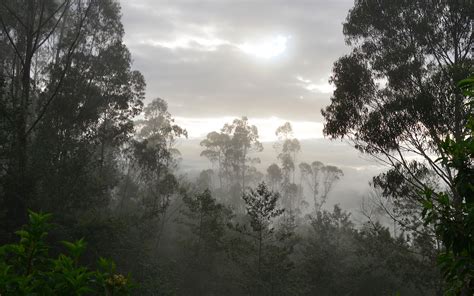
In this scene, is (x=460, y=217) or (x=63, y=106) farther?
(x=63, y=106)

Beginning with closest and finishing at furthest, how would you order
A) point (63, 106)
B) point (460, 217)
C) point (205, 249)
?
point (460, 217)
point (63, 106)
point (205, 249)

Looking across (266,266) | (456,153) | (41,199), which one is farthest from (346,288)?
(456,153)

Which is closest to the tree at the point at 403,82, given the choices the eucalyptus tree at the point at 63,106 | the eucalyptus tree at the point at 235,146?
the eucalyptus tree at the point at 63,106

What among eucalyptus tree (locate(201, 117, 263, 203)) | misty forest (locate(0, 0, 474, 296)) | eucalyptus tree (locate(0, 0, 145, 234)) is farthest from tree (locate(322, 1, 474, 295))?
eucalyptus tree (locate(201, 117, 263, 203))

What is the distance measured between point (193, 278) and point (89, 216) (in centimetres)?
955

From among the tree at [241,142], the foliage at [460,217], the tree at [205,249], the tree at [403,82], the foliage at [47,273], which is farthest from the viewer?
the tree at [241,142]

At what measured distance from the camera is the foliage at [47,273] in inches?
84.3

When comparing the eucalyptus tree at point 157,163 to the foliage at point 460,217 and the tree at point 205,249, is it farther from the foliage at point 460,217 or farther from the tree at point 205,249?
the foliage at point 460,217

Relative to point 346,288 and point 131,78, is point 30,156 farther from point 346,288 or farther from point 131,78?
point 346,288

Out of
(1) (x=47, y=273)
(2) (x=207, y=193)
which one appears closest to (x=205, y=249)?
(2) (x=207, y=193)

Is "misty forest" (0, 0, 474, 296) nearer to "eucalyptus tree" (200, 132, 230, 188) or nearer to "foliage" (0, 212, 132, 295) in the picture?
"foliage" (0, 212, 132, 295)

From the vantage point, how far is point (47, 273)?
2.24 metres

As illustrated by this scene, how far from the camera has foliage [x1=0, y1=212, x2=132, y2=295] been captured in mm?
2141

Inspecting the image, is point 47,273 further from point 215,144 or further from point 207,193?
point 215,144
